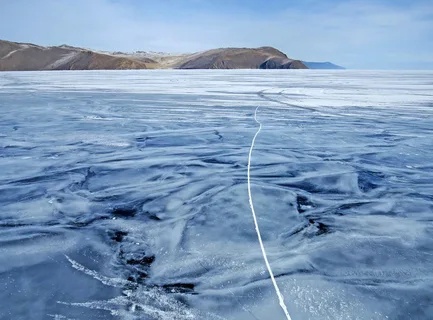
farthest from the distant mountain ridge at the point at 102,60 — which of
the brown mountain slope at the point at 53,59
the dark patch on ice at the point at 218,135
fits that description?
the dark patch on ice at the point at 218,135

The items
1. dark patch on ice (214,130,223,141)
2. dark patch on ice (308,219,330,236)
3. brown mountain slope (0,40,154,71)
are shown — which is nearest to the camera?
dark patch on ice (308,219,330,236)

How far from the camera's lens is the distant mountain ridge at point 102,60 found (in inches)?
4013

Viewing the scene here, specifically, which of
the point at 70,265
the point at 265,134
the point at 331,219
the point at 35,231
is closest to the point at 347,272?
the point at 331,219

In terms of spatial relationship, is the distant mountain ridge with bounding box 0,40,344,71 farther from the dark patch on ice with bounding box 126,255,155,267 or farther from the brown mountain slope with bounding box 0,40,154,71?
the dark patch on ice with bounding box 126,255,155,267

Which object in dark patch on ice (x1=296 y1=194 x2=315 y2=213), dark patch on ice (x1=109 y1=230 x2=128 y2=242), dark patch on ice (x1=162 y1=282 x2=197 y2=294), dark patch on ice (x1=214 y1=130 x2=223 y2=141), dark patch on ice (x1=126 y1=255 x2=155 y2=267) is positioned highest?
dark patch on ice (x1=214 y1=130 x2=223 y2=141)

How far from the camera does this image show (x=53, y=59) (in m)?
114

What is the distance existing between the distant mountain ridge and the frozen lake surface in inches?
3819

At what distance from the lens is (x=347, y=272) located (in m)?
2.19

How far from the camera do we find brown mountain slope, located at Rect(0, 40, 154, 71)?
100 meters

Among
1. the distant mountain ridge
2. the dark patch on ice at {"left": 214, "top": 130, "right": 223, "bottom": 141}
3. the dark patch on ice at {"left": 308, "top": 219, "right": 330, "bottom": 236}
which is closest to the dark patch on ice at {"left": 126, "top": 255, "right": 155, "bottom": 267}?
the dark patch on ice at {"left": 308, "top": 219, "right": 330, "bottom": 236}

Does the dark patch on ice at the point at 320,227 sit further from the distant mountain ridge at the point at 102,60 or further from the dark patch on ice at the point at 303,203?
the distant mountain ridge at the point at 102,60

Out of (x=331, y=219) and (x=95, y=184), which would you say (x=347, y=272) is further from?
(x=95, y=184)

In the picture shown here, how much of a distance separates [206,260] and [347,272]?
81cm

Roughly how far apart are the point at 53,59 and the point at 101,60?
2164 centimetres
